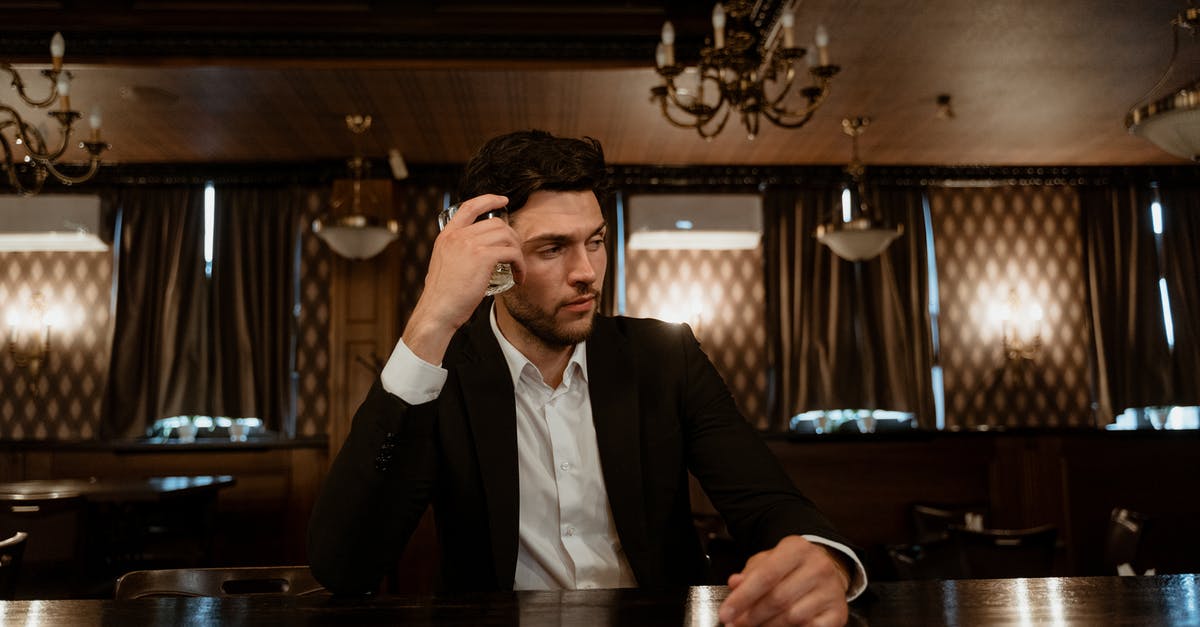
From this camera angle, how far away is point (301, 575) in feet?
5.41

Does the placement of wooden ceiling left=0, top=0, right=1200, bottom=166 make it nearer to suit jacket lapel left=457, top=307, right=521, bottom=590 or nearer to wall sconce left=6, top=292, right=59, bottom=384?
wall sconce left=6, top=292, right=59, bottom=384

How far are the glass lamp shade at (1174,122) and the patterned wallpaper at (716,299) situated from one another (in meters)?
4.02

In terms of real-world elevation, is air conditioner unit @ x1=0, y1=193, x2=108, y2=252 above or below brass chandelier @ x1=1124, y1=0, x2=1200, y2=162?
above

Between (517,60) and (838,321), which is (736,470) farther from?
(838,321)

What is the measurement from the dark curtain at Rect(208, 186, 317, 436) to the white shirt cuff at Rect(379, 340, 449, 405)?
19.7 ft

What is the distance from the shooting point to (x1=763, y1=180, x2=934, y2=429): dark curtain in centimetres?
722

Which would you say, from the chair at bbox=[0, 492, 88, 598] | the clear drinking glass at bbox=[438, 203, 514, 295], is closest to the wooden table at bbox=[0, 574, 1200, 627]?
the clear drinking glass at bbox=[438, 203, 514, 295]

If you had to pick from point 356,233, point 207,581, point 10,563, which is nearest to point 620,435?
point 207,581

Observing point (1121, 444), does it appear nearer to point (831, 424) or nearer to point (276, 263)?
point (831, 424)

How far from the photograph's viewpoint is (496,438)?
161cm

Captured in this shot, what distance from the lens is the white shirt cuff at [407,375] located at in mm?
1462

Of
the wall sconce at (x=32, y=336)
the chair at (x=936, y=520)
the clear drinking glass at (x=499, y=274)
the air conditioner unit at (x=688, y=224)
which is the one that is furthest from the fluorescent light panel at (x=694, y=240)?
the clear drinking glass at (x=499, y=274)

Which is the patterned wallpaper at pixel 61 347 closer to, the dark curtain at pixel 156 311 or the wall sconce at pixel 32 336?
the wall sconce at pixel 32 336

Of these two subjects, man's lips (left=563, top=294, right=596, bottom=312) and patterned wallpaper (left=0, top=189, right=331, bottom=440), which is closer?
man's lips (left=563, top=294, right=596, bottom=312)
